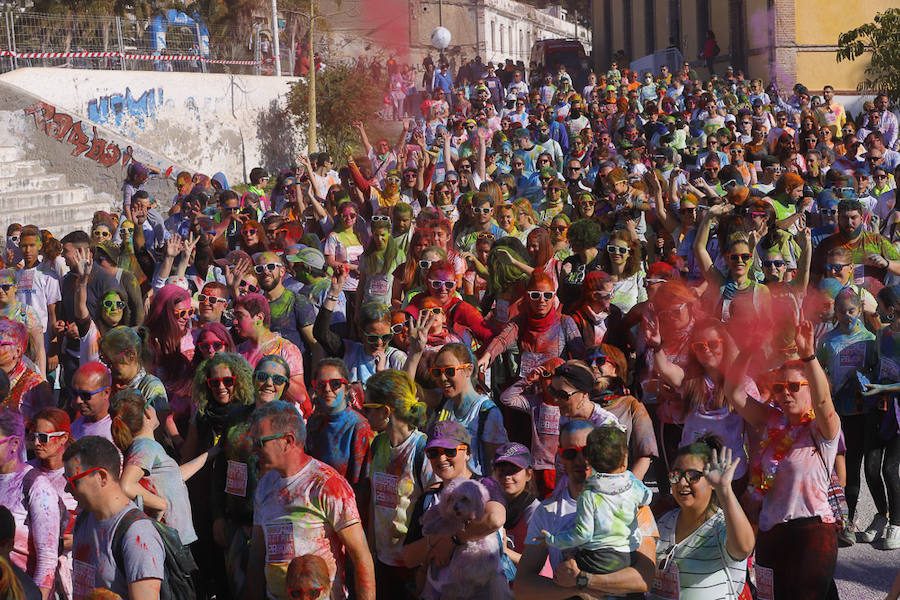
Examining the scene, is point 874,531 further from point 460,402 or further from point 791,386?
point 460,402

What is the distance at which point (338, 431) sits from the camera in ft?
18.5

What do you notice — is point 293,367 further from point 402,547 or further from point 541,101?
point 541,101

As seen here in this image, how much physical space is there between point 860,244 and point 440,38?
29142 mm

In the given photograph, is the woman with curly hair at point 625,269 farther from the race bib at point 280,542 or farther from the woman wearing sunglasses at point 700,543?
the race bib at point 280,542

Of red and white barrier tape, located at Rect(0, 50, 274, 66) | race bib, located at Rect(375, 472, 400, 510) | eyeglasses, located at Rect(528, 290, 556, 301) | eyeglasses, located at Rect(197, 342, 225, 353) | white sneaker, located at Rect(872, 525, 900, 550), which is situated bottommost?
white sneaker, located at Rect(872, 525, 900, 550)

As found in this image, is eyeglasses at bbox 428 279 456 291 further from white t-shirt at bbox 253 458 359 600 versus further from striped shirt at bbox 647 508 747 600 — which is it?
striped shirt at bbox 647 508 747 600

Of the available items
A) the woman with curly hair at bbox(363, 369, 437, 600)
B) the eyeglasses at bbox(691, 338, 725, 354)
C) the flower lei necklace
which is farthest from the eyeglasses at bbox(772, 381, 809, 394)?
the woman with curly hair at bbox(363, 369, 437, 600)

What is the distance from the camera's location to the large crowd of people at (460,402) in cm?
447

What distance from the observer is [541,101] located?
23.9 metres

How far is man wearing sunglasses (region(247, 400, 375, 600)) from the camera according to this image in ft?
15.2

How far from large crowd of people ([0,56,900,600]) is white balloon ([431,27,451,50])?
2593cm

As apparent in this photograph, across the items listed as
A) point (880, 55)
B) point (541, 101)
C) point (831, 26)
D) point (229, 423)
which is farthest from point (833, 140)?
point (831, 26)

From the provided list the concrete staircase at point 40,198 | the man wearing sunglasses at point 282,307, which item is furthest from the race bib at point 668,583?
the concrete staircase at point 40,198

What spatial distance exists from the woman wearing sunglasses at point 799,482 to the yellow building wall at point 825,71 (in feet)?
103
